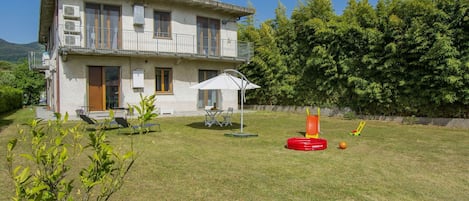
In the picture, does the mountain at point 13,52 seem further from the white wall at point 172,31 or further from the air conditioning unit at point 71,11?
the air conditioning unit at point 71,11

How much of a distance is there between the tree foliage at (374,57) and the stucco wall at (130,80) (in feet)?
11.9

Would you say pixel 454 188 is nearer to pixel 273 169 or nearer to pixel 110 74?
pixel 273 169

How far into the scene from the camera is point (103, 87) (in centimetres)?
1573

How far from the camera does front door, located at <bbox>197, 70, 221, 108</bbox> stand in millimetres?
18781

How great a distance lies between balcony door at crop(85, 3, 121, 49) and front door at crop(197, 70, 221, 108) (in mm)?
4917

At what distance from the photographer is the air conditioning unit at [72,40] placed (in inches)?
558

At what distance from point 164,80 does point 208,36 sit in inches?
140

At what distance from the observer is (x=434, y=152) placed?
7.20 meters

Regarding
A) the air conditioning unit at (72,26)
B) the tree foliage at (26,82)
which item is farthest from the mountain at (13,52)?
the air conditioning unit at (72,26)

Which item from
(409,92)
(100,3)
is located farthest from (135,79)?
(409,92)

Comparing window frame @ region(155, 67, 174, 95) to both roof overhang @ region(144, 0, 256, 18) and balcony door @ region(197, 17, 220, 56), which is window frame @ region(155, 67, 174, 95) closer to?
balcony door @ region(197, 17, 220, 56)

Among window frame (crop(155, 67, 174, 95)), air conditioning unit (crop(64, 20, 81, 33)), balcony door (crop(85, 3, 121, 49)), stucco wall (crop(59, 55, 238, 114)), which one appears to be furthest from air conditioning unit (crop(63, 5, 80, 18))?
window frame (crop(155, 67, 174, 95))

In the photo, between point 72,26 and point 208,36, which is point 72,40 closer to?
point 72,26

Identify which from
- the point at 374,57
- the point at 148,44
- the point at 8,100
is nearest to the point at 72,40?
the point at 148,44
